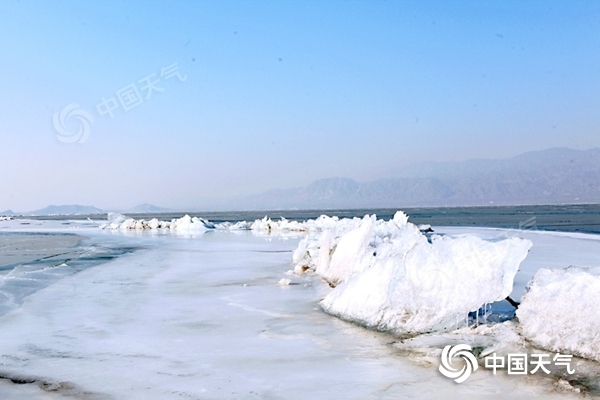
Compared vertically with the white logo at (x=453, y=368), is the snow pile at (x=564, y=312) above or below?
above

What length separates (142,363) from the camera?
4730mm

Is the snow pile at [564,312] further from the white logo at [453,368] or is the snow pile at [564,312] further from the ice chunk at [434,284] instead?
the white logo at [453,368]

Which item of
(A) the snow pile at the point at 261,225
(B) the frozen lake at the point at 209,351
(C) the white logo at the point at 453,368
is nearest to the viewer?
(B) the frozen lake at the point at 209,351

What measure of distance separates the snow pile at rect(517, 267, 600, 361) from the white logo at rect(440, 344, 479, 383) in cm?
62

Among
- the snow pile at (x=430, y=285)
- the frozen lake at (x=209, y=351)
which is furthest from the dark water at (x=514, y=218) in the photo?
the frozen lake at (x=209, y=351)

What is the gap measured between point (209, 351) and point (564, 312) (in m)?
3.32

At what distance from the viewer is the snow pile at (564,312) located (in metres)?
4.36

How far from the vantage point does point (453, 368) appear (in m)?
4.35

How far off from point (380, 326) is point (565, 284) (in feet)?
6.46

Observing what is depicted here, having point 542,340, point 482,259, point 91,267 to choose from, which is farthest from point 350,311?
point 91,267

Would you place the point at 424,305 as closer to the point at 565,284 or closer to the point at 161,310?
the point at 565,284

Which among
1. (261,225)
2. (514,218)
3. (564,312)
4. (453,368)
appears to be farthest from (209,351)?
(514,218)

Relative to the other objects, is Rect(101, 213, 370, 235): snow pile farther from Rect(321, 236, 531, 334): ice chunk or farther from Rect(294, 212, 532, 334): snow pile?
Rect(321, 236, 531, 334): ice chunk

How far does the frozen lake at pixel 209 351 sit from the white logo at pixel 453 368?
7 cm
